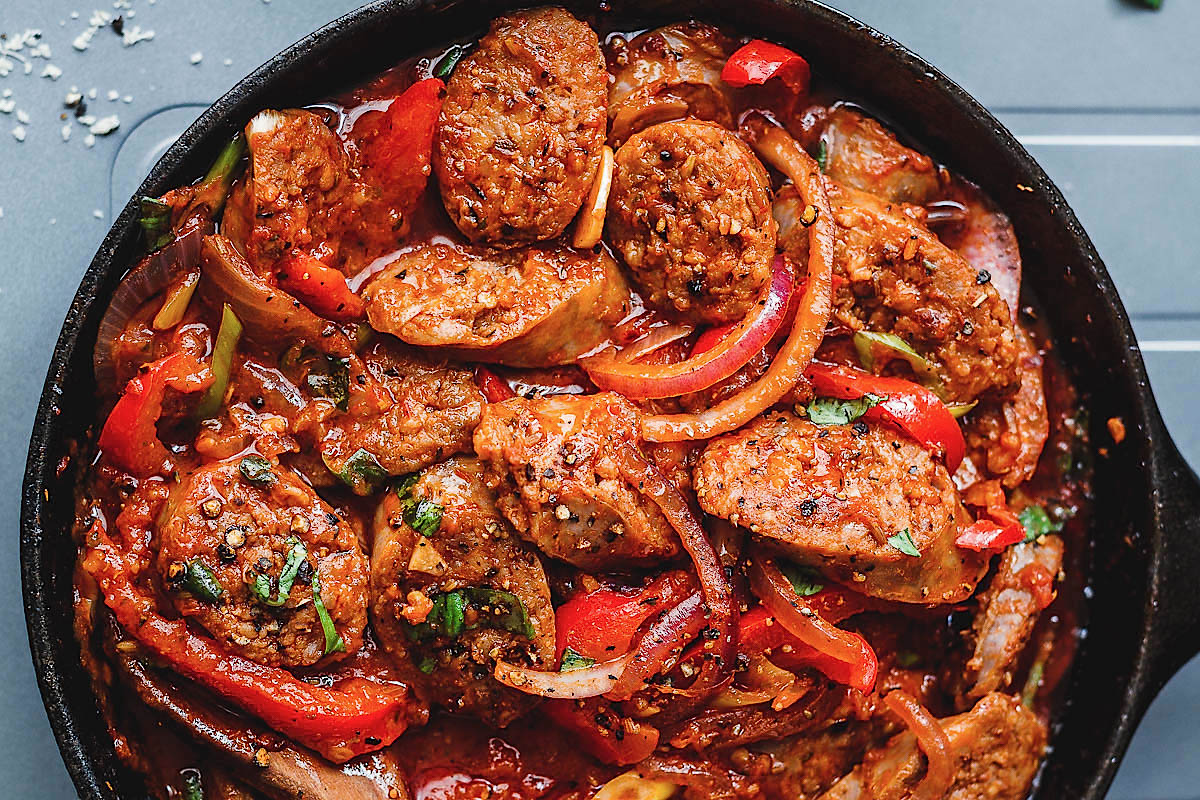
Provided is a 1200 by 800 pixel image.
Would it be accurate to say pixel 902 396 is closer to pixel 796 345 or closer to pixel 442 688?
pixel 796 345

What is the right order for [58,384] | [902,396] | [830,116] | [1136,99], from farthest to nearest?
[1136,99] < [830,116] < [902,396] < [58,384]

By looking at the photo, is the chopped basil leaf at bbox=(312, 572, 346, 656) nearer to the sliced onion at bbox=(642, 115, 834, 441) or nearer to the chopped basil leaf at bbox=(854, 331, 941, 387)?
the sliced onion at bbox=(642, 115, 834, 441)

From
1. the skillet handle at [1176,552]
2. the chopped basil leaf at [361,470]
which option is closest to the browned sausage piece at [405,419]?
the chopped basil leaf at [361,470]

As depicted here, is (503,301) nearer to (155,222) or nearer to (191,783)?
(155,222)

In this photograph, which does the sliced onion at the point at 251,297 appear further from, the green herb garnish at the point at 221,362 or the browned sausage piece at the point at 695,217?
the browned sausage piece at the point at 695,217

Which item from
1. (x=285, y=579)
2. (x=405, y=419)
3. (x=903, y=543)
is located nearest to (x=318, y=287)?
(x=405, y=419)

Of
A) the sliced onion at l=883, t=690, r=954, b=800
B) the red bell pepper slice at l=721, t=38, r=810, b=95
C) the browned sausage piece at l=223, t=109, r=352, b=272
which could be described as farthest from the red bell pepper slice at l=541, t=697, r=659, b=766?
the red bell pepper slice at l=721, t=38, r=810, b=95

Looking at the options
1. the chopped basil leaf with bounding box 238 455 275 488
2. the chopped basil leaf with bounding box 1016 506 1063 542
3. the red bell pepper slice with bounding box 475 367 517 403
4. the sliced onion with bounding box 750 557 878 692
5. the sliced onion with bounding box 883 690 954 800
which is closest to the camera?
the chopped basil leaf with bounding box 238 455 275 488

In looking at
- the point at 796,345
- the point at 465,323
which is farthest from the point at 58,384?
the point at 796,345
